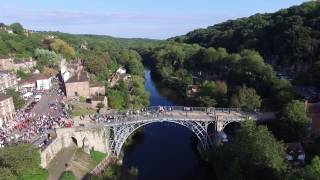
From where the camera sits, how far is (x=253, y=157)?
34.8 metres

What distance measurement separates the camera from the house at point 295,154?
125 feet

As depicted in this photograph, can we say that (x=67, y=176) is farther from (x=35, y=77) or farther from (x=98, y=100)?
(x=35, y=77)

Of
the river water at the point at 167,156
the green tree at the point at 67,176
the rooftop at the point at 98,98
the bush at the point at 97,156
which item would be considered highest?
the rooftop at the point at 98,98

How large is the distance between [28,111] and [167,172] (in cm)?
1907

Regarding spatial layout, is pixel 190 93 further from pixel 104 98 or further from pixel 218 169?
pixel 218 169

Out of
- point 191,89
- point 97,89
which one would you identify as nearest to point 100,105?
point 97,89

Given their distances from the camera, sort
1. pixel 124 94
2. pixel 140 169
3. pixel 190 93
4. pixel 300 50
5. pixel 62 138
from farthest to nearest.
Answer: pixel 300 50, pixel 190 93, pixel 124 94, pixel 140 169, pixel 62 138

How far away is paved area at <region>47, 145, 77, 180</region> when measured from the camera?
37031mm

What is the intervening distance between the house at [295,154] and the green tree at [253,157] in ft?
7.74

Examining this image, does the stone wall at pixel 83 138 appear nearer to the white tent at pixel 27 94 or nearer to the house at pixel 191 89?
the white tent at pixel 27 94

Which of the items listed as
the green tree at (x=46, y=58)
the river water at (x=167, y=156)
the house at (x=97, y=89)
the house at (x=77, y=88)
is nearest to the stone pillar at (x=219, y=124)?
the river water at (x=167, y=156)

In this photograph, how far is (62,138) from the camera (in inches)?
1689

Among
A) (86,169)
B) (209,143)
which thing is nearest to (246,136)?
(209,143)

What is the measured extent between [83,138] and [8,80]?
90.0 ft
